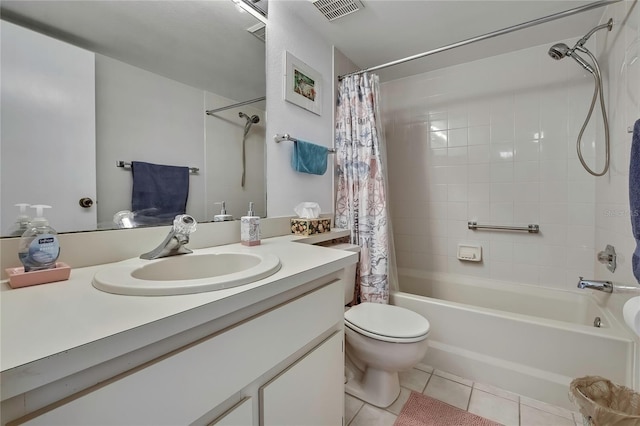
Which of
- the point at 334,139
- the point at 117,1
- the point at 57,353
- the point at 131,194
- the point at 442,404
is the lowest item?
the point at 442,404

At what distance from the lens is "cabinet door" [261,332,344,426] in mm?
694

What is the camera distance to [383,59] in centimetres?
214

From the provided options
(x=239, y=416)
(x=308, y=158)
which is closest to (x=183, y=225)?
(x=239, y=416)

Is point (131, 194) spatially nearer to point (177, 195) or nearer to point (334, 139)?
point (177, 195)

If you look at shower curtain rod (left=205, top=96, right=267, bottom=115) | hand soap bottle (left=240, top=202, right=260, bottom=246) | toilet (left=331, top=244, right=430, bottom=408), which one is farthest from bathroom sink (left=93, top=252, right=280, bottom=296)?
shower curtain rod (left=205, top=96, right=267, bottom=115)

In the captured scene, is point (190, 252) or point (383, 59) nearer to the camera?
point (190, 252)

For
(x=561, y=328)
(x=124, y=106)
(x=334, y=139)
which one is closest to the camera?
(x=124, y=106)

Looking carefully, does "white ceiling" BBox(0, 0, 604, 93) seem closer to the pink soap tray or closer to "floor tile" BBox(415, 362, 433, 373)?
the pink soap tray

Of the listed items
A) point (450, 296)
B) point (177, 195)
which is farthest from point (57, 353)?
point (450, 296)

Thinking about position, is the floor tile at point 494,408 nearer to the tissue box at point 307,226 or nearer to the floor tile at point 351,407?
the floor tile at point 351,407

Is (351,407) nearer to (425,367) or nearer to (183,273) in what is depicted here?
(425,367)

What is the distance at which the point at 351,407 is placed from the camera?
4.43 ft

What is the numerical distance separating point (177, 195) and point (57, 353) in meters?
0.77

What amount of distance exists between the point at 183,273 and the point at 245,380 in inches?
18.0
